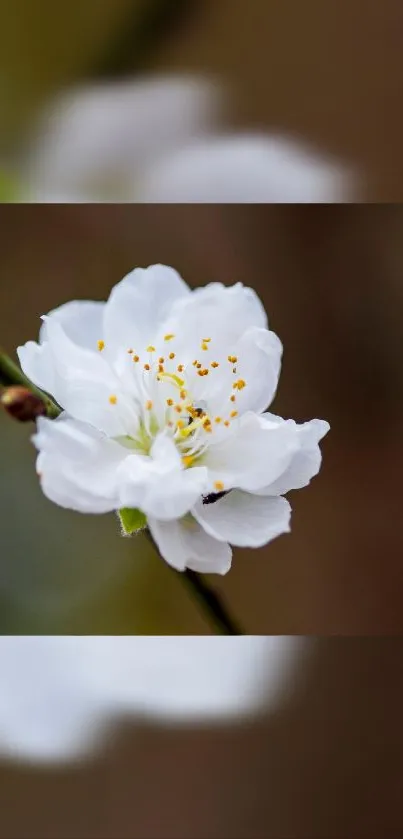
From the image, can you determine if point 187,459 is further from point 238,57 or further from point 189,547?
point 238,57

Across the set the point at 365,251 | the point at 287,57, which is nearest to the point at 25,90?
the point at 287,57

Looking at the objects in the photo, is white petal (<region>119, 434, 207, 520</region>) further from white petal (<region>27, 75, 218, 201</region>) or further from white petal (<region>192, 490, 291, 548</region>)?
white petal (<region>27, 75, 218, 201</region>)

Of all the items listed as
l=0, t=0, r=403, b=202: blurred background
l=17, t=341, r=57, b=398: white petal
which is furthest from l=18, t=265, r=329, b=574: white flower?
l=0, t=0, r=403, b=202: blurred background

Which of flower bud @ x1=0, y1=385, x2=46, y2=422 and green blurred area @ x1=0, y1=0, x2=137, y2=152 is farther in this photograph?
green blurred area @ x1=0, y1=0, x2=137, y2=152

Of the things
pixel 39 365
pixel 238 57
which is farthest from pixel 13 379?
pixel 238 57

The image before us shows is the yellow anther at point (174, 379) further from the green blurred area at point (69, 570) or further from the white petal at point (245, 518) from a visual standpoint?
the green blurred area at point (69, 570)

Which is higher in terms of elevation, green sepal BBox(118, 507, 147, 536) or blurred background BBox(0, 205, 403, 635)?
blurred background BBox(0, 205, 403, 635)

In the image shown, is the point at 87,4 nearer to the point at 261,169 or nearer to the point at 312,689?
the point at 261,169
